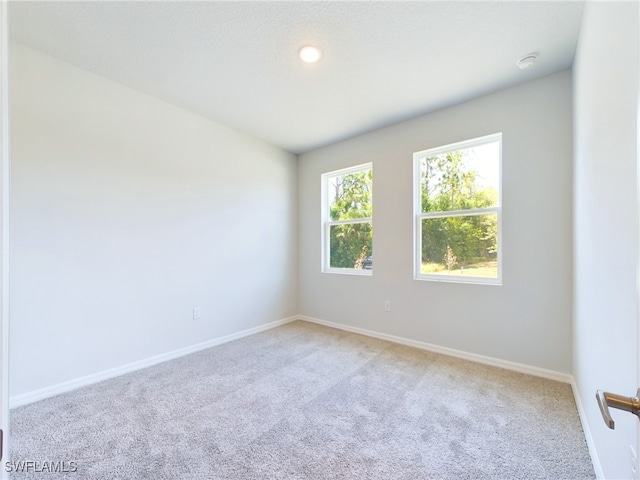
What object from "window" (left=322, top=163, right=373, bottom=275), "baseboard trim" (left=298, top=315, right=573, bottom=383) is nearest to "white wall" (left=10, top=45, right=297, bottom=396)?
"window" (left=322, top=163, right=373, bottom=275)

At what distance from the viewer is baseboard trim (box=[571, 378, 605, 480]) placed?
136cm

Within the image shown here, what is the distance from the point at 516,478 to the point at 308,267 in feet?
10.4

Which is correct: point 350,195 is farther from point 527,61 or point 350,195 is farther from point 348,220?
point 527,61

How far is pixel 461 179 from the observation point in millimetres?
2932

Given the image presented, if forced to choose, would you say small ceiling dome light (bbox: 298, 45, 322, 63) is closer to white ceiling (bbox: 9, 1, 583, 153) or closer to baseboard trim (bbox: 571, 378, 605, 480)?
white ceiling (bbox: 9, 1, 583, 153)

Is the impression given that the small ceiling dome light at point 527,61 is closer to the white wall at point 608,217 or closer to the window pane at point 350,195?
the white wall at point 608,217

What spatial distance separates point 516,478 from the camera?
1.39 m

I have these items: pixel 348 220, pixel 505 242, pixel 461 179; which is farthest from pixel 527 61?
pixel 348 220

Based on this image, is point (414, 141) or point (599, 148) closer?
point (599, 148)

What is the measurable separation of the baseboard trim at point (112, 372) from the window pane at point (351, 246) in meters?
1.50

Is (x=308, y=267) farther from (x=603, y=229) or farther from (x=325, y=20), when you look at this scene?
(x=603, y=229)

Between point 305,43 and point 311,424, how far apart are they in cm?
263

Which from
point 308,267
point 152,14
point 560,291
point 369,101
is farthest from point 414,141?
point 152,14

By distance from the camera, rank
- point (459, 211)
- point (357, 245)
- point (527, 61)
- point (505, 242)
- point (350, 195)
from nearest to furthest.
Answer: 1. point (527, 61)
2. point (505, 242)
3. point (459, 211)
4. point (357, 245)
5. point (350, 195)
